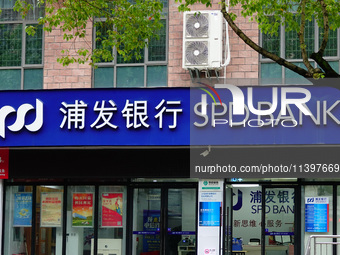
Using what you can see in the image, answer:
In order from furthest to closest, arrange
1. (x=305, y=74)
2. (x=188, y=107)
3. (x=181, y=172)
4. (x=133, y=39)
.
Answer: (x=181, y=172), (x=188, y=107), (x=133, y=39), (x=305, y=74)

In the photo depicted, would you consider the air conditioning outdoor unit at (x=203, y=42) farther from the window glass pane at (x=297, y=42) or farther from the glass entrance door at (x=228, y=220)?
the glass entrance door at (x=228, y=220)

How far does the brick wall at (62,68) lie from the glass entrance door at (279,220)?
5136mm

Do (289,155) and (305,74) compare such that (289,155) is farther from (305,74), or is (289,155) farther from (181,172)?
(305,74)

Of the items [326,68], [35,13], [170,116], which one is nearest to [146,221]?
[170,116]

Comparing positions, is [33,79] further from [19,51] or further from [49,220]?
[49,220]

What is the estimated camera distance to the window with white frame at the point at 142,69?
1730 cm

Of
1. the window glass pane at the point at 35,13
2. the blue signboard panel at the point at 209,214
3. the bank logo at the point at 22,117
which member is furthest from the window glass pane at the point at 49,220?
the window glass pane at the point at 35,13

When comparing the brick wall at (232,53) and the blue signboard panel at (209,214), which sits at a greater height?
the brick wall at (232,53)

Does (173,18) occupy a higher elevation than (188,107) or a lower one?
higher

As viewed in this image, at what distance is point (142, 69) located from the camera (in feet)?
57.1

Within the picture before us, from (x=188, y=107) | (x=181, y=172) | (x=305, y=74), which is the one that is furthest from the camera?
(x=181, y=172)

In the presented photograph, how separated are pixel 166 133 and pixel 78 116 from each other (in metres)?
2.03

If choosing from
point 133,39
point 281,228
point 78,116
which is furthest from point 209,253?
point 133,39

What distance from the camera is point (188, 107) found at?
1572 centimetres
